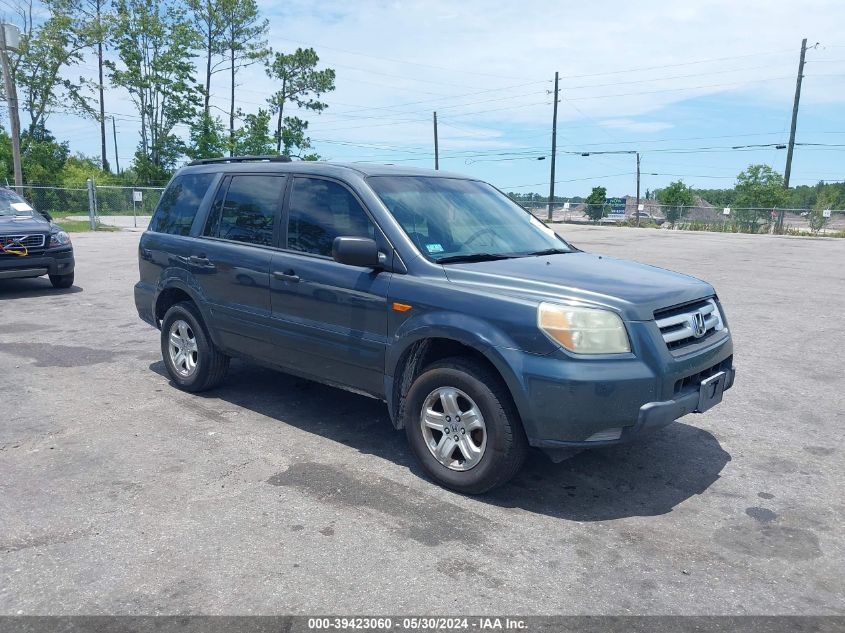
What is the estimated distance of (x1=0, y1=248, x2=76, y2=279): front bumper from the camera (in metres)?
10.7

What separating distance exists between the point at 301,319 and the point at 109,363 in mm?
3156

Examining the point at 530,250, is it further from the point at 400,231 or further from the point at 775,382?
the point at 775,382

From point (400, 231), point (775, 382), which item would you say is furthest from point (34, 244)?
point (775, 382)

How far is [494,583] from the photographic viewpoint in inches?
125

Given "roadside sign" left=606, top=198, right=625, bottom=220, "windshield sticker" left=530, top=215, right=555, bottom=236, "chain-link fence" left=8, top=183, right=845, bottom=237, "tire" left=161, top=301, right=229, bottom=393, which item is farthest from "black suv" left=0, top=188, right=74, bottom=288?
"roadside sign" left=606, top=198, right=625, bottom=220

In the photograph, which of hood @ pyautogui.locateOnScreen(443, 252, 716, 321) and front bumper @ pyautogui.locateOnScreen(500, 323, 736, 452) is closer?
front bumper @ pyautogui.locateOnScreen(500, 323, 736, 452)

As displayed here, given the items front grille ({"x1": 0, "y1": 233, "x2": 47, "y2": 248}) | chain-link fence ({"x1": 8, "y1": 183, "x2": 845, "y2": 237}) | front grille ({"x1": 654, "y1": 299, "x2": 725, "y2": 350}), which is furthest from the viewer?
chain-link fence ({"x1": 8, "y1": 183, "x2": 845, "y2": 237})

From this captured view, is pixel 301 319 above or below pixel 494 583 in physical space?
above

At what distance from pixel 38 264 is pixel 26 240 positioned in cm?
40

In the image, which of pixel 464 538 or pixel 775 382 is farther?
pixel 775 382

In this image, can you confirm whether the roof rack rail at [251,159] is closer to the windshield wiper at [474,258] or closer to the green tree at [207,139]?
the windshield wiper at [474,258]

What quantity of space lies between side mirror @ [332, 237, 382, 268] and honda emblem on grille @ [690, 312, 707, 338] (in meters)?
1.91

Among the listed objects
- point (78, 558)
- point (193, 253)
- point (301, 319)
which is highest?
point (193, 253)

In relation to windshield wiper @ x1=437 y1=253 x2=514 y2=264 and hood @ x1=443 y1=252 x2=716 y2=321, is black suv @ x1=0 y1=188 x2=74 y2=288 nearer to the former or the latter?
windshield wiper @ x1=437 y1=253 x2=514 y2=264
